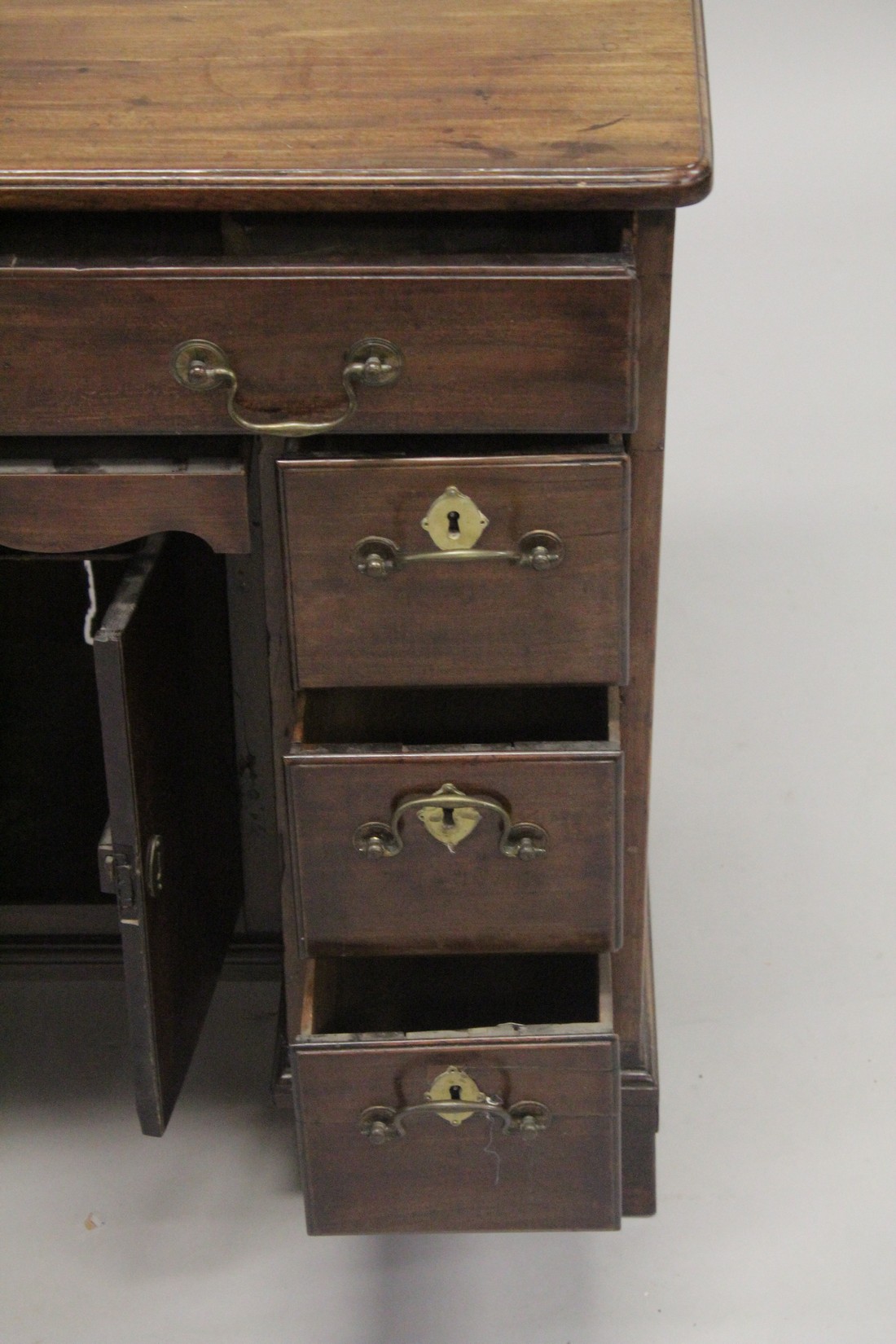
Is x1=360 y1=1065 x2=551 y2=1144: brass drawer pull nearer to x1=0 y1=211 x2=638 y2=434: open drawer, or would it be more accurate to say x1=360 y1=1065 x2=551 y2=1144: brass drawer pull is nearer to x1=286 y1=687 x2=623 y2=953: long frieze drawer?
x1=286 y1=687 x2=623 y2=953: long frieze drawer

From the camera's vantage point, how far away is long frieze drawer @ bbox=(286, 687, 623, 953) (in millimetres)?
1418

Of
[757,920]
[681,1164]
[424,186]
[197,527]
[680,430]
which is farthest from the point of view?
[680,430]

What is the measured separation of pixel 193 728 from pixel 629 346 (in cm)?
55

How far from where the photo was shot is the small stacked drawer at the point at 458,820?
1369 millimetres

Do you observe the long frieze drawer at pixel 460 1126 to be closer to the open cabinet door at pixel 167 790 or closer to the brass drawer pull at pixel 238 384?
the open cabinet door at pixel 167 790

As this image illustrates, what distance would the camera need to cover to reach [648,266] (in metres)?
1.36

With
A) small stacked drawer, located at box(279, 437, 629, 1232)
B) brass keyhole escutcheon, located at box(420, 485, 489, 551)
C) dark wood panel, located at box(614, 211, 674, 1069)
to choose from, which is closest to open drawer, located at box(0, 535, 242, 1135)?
small stacked drawer, located at box(279, 437, 629, 1232)

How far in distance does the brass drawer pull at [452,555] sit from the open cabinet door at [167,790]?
18 centimetres

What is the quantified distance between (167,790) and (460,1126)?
1.10 ft

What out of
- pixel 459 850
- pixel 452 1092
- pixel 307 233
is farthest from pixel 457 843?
pixel 307 233

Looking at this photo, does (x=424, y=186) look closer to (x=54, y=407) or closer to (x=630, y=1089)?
(x=54, y=407)

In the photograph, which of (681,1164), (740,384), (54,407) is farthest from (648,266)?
(740,384)

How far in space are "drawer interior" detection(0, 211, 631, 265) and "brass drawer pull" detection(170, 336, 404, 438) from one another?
0.39ft

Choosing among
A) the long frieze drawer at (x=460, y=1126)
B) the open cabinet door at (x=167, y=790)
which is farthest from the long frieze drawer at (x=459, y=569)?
the long frieze drawer at (x=460, y=1126)
